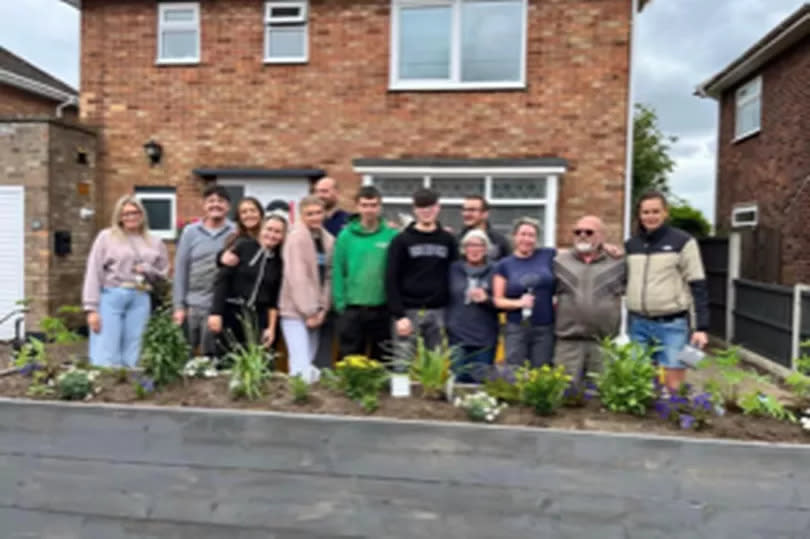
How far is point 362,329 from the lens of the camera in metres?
4.26

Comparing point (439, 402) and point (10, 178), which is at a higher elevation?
point (10, 178)

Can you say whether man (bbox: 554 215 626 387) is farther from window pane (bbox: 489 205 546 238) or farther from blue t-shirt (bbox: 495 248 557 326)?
window pane (bbox: 489 205 546 238)

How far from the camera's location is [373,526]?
265 centimetres

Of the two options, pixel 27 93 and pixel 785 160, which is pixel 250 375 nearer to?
pixel 785 160

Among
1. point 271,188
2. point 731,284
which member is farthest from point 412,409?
point 731,284

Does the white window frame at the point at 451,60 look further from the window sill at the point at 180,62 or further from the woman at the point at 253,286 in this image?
the woman at the point at 253,286

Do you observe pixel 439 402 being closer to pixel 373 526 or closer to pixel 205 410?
pixel 373 526

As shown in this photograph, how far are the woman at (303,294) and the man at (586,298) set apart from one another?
146 centimetres

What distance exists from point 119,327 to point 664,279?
361cm

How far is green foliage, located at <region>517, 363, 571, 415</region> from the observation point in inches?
118

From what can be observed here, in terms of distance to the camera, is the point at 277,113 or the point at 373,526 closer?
the point at 373,526

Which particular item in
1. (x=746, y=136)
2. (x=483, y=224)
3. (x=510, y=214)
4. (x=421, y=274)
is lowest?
(x=421, y=274)

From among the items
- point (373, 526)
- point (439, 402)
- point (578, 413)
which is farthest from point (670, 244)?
point (373, 526)

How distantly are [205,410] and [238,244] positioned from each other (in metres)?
1.58
